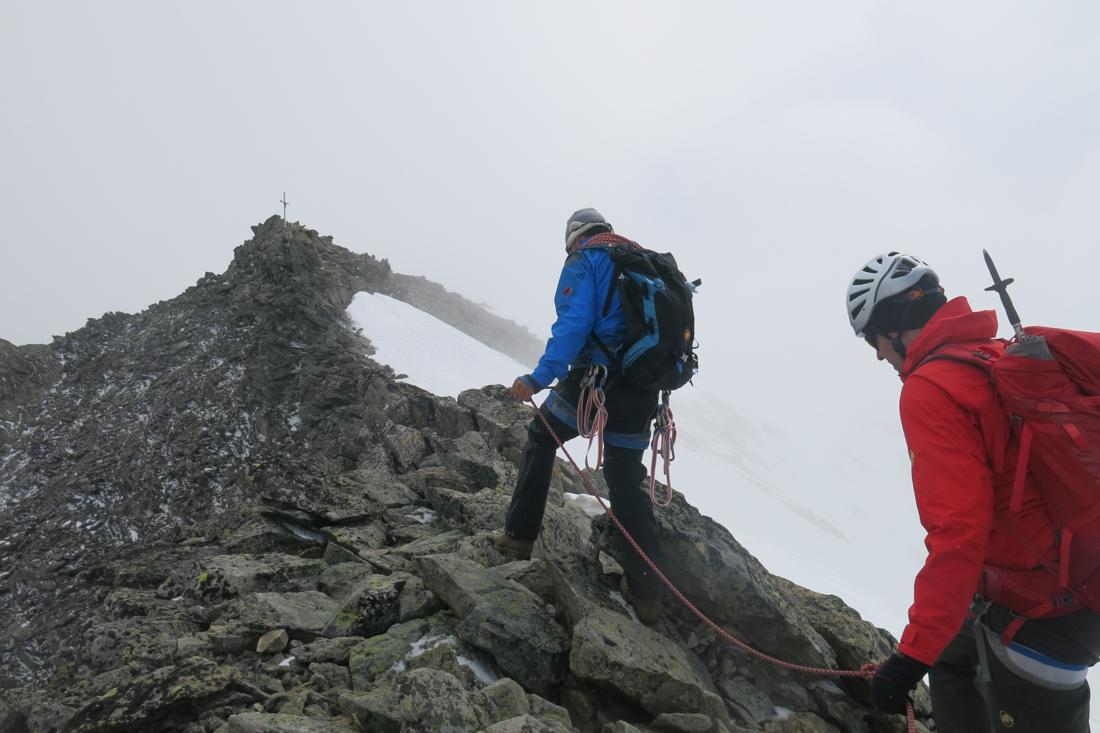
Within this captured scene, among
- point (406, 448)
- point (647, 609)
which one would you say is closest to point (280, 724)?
point (647, 609)

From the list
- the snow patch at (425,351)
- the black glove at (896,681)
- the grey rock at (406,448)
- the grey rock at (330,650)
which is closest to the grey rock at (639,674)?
the black glove at (896,681)

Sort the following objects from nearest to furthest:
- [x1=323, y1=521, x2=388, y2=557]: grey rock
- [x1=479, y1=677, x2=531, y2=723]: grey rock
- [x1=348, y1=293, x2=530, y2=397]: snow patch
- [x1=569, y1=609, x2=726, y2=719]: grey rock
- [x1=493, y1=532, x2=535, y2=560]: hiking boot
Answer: [x1=479, y1=677, x2=531, y2=723]: grey rock < [x1=569, y1=609, x2=726, y2=719]: grey rock < [x1=493, y1=532, x2=535, y2=560]: hiking boot < [x1=323, y1=521, x2=388, y2=557]: grey rock < [x1=348, y1=293, x2=530, y2=397]: snow patch

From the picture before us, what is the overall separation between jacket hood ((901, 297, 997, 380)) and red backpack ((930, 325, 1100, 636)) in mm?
269

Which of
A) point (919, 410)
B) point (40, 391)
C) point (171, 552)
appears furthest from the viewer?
point (40, 391)

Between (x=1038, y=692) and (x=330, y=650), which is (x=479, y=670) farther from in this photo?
(x=1038, y=692)

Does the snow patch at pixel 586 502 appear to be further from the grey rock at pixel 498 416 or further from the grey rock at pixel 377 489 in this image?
the grey rock at pixel 377 489

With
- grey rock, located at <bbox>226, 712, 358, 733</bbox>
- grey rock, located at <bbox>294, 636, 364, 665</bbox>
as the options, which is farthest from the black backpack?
grey rock, located at <bbox>226, 712, 358, 733</bbox>

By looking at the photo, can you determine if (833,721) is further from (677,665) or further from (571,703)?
(571,703)

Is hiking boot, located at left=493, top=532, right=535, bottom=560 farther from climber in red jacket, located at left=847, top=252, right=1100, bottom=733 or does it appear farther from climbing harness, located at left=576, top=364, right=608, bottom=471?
climber in red jacket, located at left=847, top=252, right=1100, bottom=733

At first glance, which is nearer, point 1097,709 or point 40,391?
point 40,391

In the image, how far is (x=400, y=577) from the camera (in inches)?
241

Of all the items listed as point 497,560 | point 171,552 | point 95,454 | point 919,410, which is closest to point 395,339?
point 95,454

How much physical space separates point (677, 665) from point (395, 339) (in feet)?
51.1

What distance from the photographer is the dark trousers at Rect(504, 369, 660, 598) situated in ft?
18.1
